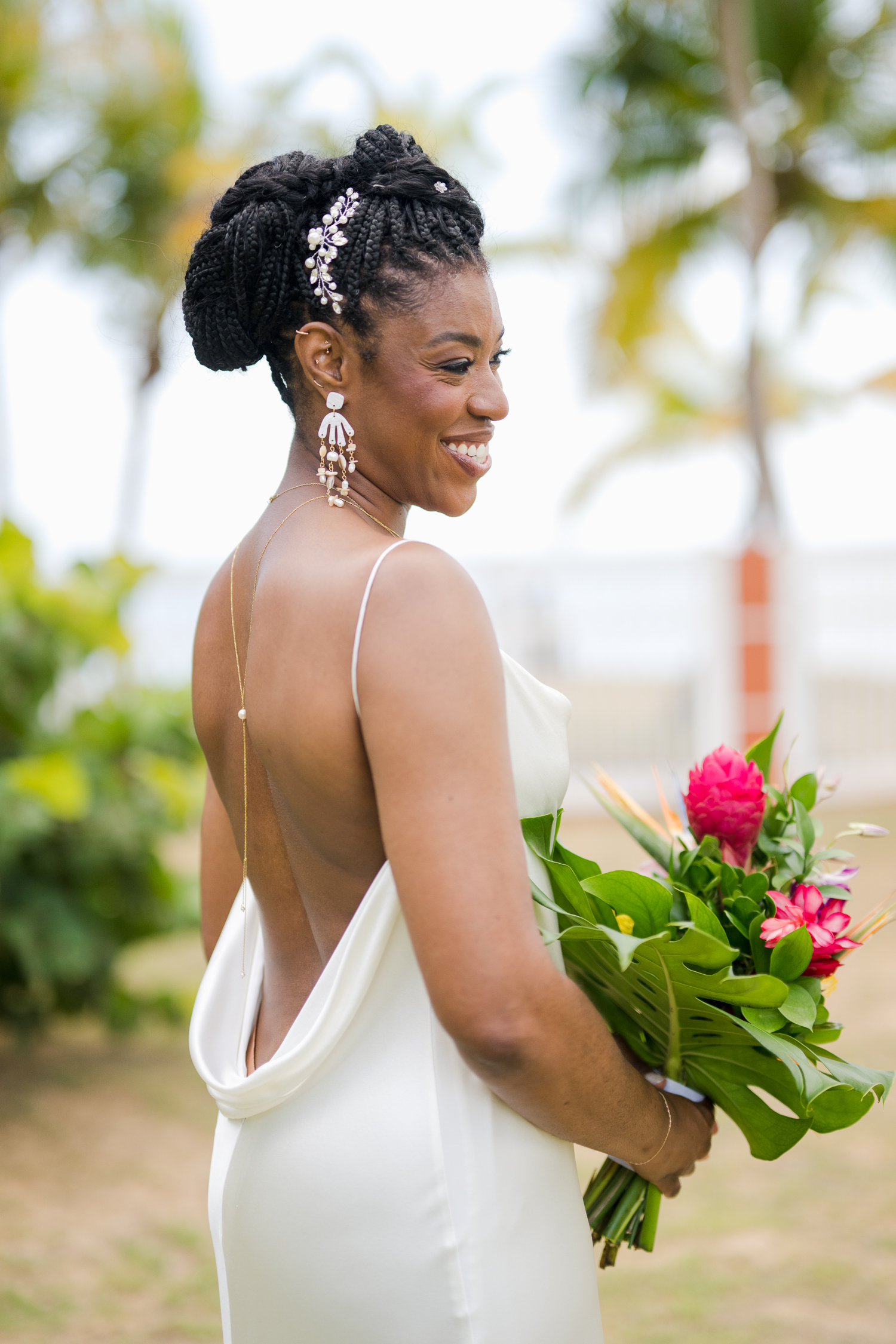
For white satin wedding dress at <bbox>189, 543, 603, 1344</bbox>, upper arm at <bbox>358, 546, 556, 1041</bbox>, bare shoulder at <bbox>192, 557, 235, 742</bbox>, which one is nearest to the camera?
upper arm at <bbox>358, 546, 556, 1041</bbox>

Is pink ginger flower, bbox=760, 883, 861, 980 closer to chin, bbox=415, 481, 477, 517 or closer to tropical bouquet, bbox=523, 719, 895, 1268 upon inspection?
tropical bouquet, bbox=523, 719, 895, 1268

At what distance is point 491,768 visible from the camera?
1.38 m

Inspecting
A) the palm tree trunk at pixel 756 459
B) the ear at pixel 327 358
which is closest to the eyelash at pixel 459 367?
the ear at pixel 327 358

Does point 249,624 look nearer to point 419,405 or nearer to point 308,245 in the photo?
point 419,405

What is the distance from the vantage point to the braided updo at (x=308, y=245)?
158 centimetres

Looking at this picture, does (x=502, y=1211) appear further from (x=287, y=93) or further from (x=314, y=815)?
(x=287, y=93)

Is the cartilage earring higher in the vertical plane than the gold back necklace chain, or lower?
higher

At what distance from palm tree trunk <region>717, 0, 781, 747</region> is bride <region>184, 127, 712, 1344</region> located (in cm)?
854

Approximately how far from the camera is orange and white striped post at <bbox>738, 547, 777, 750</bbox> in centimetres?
1019

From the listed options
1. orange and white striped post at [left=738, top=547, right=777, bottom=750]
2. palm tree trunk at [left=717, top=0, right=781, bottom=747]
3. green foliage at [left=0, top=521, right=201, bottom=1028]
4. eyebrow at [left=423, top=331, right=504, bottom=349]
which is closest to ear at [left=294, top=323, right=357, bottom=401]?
eyebrow at [left=423, top=331, right=504, bottom=349]

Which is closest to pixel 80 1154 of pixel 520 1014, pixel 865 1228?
pixel 865 1228

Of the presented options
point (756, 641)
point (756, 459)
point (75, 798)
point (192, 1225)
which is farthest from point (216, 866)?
point (756, 459)

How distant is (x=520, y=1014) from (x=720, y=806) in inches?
21.0

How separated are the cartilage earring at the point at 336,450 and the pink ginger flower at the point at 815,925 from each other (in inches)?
32.9
